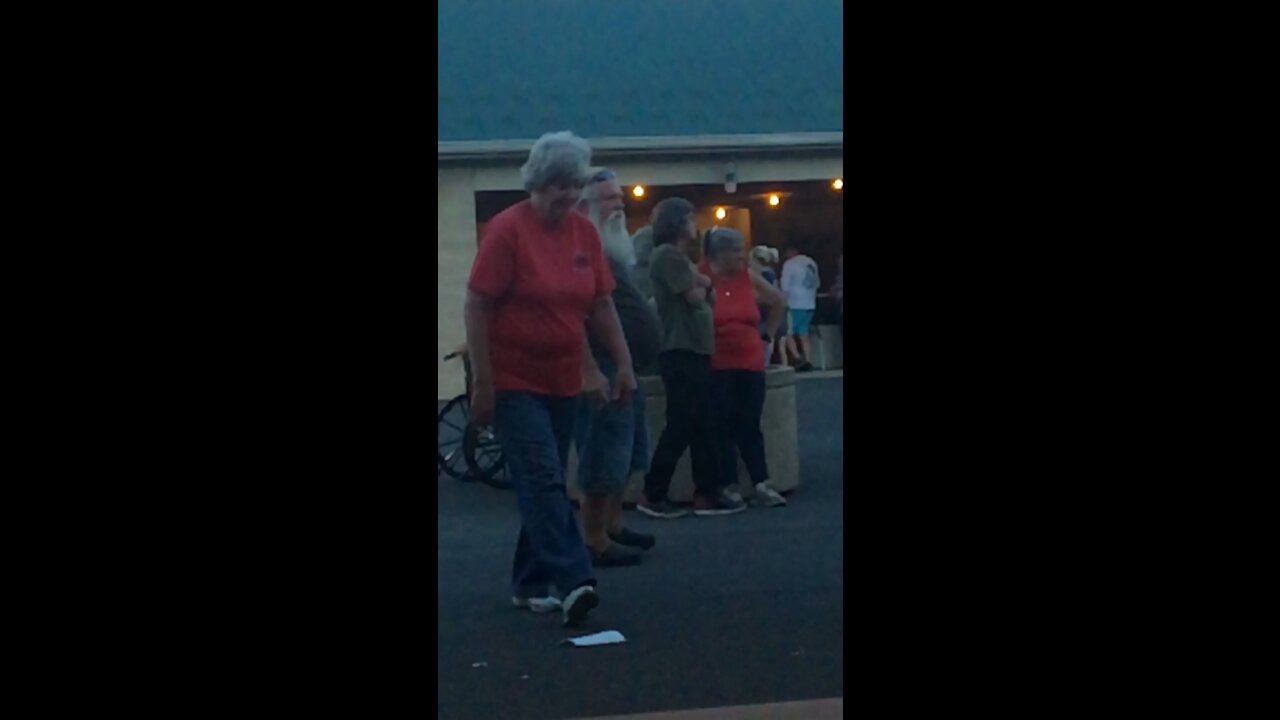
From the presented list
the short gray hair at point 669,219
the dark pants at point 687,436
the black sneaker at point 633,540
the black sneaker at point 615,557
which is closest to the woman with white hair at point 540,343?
the black sneaker at point 615,557

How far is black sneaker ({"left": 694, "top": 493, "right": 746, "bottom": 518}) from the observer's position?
657 cm

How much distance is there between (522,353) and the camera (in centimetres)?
462

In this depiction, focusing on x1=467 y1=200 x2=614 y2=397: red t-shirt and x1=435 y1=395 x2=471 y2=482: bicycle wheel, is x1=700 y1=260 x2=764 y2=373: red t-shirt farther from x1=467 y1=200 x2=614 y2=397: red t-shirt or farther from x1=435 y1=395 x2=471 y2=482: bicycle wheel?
x1=467 y1=200 x2=614 y2=397: red t-shirt

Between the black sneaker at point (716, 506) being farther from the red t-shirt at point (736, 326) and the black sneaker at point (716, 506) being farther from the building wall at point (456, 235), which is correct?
the building wall at point (456, 235)

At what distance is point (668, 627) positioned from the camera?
465 centimetres

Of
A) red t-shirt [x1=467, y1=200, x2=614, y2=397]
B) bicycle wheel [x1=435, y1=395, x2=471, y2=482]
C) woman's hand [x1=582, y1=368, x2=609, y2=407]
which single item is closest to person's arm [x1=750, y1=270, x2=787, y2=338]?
bicycle wheel [x1=435, y1=395, x2=471, y2=482]

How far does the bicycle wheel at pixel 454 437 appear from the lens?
7.67m

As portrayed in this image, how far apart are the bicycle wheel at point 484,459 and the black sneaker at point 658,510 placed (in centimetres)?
95

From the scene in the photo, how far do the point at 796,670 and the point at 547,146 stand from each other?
5.54ft

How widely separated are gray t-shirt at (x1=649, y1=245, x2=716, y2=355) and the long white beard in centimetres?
60
